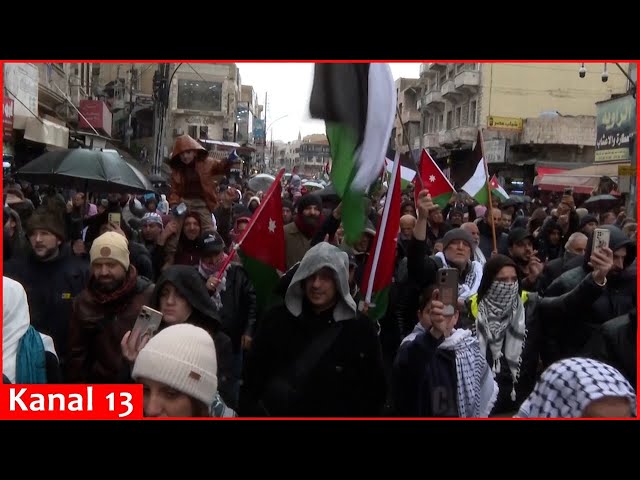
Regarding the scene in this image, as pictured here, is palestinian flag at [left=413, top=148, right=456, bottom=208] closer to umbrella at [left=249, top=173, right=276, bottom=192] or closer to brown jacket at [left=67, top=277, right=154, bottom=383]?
brown jacket at [left=67, top=277, right=154, bottom=383]

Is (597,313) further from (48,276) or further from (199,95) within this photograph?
(199,95)

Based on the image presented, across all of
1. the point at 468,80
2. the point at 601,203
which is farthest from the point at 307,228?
the point at 468,80

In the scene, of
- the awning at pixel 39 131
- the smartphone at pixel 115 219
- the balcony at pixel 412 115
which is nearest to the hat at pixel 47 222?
the smartphone at pixel 115 219

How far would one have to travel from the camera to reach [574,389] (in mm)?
2473

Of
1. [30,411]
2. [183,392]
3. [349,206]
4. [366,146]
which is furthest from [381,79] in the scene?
[30,411]

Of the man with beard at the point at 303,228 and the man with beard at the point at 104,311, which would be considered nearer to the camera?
the man with beard at the point at 104,311

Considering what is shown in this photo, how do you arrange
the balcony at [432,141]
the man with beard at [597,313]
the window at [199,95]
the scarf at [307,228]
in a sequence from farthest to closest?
the balcony at [432,141], the window at [199,95], the scarf at [307,228], the man with beard at [597,313]

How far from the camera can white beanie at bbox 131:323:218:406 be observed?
98.0 inches

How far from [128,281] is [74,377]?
57cm

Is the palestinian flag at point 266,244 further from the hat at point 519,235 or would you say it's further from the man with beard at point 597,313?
the hat at point 519,235

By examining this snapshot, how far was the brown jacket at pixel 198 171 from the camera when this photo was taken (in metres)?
5.95

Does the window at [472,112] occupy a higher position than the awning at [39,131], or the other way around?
the window at [472,112]

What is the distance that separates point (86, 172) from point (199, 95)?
33285 millimetres

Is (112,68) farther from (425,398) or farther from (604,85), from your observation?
(425,398)
